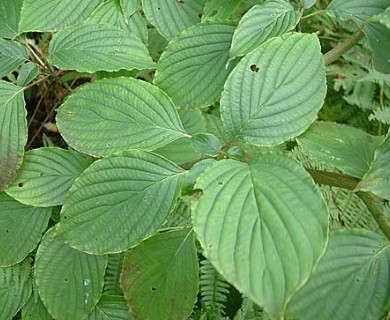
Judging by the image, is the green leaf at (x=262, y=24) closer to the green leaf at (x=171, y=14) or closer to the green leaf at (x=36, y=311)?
the green leaf at (x=171, y=14)

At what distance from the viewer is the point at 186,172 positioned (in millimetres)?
1088

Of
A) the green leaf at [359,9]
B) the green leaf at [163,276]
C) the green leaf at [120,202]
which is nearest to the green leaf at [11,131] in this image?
the green leaf at [120,202]

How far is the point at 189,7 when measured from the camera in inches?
57.0

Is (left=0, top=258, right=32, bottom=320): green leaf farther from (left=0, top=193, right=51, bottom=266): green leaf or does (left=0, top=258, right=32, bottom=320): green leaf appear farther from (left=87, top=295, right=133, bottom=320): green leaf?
(left=87, top=295, right=133, bottom=320): green leaf

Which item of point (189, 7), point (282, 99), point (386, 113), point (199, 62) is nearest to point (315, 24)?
point (386, 113)

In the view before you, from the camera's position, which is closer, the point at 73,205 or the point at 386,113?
the point at 73,205

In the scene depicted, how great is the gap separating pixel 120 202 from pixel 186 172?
0.15 meters

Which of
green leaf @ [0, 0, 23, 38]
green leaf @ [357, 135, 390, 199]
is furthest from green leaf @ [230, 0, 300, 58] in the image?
green leaf @ [0, 0, 23, 38]

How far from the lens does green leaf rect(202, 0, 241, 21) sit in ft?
4.53

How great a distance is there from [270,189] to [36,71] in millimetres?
743

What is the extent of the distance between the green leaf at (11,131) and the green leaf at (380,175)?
809mm

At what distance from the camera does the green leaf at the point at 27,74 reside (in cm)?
136

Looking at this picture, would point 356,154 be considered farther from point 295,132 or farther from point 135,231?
point 135,231

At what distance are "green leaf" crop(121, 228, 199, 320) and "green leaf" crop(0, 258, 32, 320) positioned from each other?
313mm
